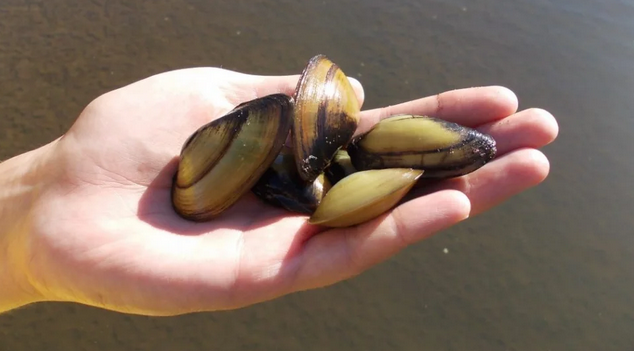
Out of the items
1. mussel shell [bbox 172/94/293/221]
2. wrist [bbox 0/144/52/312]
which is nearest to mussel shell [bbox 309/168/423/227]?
mussel shell [bbox 172/94/293/221]

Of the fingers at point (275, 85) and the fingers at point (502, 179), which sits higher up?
the fingers at point (275, 85)

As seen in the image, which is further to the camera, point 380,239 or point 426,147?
point 426,147

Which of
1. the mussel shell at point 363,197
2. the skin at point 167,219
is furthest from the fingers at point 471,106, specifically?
the mussel shell at point 363,197

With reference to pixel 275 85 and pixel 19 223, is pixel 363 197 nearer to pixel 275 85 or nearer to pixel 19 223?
pixel 275 85

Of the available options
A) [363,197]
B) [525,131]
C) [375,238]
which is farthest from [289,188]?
[525,131]

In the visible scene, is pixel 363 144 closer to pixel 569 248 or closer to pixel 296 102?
pixel 296 102

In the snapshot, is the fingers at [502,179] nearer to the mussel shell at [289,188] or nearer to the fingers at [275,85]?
the mussel shell at [289,188]

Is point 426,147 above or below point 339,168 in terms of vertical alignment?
above
